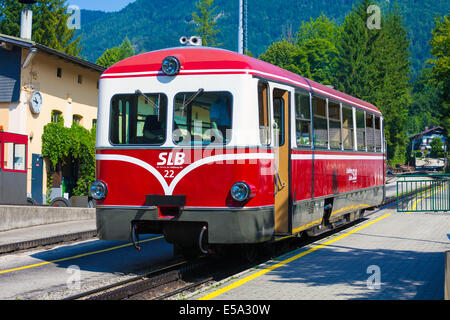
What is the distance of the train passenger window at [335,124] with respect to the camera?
1317 cm

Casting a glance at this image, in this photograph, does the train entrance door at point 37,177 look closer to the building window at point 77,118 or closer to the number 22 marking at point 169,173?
the building window at point 77,118

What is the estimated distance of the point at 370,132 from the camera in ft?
56.8

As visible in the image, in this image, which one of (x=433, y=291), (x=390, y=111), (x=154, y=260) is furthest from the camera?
(x=390, y=111)

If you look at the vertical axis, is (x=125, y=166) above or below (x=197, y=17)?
below

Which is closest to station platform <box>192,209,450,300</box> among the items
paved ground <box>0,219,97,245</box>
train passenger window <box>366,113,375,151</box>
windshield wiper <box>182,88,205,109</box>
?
windshield wiper <box>182,88,205,109</box>

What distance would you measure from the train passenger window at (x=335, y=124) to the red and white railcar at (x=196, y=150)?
279 cm

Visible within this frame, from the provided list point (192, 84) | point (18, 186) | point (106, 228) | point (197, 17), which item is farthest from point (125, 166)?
point (197, 17)

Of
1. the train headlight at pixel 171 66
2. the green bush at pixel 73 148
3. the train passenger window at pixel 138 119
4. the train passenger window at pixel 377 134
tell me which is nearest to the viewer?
the train headlight at pixel 171 66

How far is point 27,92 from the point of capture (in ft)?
84.8

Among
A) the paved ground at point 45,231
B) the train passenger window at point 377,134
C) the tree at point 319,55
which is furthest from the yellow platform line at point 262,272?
the tree at point 319,55

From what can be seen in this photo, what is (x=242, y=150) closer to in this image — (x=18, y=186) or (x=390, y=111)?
(x=18, y=186)

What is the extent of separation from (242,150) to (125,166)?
75.8 inches

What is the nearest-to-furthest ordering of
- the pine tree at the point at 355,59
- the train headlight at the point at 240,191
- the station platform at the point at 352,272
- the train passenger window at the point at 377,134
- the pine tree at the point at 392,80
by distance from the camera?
1. the station platform at the point at 352,272
2. the train headlight at the point at 240,191
3. the train passenger window at the point at 377,134
4. the pine tree at the point at 355,59
5. the pine tree at the point at 392,80

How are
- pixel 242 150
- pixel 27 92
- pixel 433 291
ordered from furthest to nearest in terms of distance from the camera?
1. pixel 27 92
2. pixel 242 150
3. pixel 433 291
